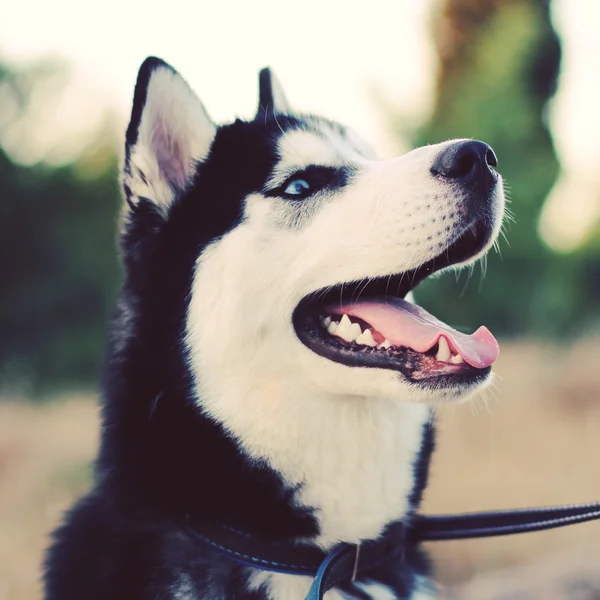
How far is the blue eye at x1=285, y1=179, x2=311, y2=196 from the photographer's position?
7.14 feet

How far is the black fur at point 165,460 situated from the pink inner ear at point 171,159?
70mm

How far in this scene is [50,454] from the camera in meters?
6.92

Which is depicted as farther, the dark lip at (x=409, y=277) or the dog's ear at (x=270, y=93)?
the dog's ear at (x=270, y=93)

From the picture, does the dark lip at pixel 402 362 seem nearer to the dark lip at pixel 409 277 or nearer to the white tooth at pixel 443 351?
the white tooth at pixel 443 351

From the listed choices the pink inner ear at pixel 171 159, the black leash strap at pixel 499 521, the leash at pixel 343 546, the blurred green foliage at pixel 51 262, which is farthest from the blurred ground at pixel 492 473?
the blurred green foliage at pixel 51 262

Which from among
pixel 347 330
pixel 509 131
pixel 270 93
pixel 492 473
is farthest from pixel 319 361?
pixel 509 131

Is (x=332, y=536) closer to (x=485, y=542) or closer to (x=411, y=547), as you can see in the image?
(x=411, y=547)

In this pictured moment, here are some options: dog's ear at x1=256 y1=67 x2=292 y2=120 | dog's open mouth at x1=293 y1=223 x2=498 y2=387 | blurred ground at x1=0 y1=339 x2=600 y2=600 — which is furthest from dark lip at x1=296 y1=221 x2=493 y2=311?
dog's ear at x1=256 y1=67 x2=292 y2=120

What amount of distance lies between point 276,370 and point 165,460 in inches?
16.9

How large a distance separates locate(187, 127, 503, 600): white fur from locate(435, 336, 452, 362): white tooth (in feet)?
0.35

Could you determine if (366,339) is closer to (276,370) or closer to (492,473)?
(276,370)

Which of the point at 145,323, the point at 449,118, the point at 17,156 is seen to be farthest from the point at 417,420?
the point at 17,156

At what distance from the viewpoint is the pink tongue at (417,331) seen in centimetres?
191

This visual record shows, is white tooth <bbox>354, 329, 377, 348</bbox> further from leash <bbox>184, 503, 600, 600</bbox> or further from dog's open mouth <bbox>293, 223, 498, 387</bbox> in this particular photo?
leash <bbox>184, 503, 600, 600</bbox>
